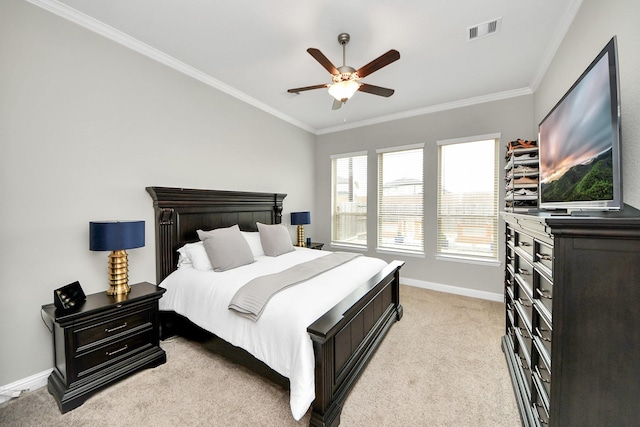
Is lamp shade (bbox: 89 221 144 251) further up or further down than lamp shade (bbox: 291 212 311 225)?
further down

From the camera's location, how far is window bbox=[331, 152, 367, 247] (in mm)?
4832

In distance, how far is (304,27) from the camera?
2240 mm

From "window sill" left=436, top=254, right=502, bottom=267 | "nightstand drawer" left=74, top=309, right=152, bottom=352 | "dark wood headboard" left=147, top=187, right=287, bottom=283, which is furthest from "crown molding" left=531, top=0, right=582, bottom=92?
"nightstand drawer" left=74, top=309, right=152, bottom=352

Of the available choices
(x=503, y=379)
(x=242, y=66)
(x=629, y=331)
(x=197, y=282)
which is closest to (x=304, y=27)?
(x=242, y=66)

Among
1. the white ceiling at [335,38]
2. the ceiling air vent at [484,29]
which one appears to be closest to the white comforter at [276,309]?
the white ceiling at [335,38]

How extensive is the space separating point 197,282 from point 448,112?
4.11m

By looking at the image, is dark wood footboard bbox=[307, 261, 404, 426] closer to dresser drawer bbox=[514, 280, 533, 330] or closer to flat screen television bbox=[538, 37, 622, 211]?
dresser drawer bbox=[514, 280, 533, 330]

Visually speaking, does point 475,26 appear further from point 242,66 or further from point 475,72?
point 242,66

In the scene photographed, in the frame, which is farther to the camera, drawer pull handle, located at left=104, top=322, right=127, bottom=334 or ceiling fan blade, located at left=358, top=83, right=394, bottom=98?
ceiling fan blade, located at left=358, top=83, right=394, bottom=98

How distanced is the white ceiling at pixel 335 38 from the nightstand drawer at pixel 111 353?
2678 millimetres

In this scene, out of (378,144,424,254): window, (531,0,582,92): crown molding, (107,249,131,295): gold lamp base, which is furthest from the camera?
(378,144,424,254): window

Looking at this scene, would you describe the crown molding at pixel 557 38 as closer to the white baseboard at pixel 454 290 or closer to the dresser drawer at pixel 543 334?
the dresser drawer at pixel 543 334

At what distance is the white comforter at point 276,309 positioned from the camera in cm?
153

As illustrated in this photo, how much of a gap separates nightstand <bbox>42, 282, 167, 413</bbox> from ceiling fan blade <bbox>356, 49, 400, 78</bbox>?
2603 mm
